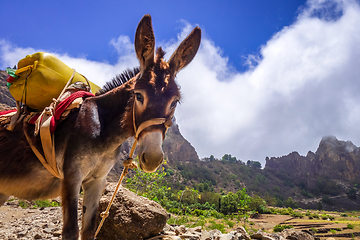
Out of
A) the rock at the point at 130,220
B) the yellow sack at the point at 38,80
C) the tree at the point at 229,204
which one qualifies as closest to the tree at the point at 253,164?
the tree at the point at 229,204

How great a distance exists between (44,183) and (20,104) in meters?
1.15

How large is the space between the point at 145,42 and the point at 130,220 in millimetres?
3457

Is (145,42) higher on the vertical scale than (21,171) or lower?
higher

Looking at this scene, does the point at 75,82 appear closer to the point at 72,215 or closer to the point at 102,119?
the point at 102,119

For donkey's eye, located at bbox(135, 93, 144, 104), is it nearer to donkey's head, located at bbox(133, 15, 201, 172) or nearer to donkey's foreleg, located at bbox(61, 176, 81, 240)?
donkey's head, located at bbox(133, 15, 201, 172)

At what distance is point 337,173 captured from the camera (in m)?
97.4

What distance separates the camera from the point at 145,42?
2283mm

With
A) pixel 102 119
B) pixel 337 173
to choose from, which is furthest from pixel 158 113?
pixel 337 173

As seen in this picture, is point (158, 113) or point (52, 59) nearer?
point (158, 113)

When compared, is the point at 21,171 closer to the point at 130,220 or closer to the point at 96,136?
the point at 96,136

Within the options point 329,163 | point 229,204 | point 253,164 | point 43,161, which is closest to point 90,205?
point 43,161

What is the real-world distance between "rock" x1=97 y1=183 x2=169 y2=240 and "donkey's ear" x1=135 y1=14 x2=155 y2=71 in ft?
10.4

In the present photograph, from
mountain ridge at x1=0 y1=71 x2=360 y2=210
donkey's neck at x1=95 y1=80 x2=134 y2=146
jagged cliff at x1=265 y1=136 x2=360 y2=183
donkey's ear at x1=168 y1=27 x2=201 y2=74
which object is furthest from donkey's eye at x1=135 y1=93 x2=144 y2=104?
jagged cliff at x1=265 y1=136 x2=360 y2=183

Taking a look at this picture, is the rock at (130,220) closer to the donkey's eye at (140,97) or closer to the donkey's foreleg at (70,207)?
the donkey's foreleg at (70,207)
